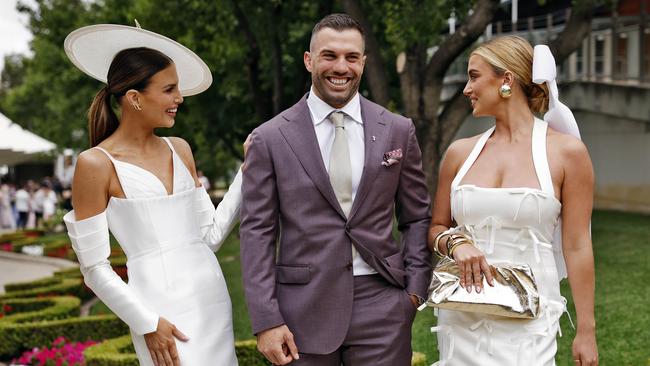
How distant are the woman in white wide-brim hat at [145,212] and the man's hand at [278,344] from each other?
34 centimetres

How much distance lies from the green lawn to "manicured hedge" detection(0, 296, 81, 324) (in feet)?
6.73

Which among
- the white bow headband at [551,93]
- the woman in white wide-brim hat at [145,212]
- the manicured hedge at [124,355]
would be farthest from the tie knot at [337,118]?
the manicured hedge at [124,355]

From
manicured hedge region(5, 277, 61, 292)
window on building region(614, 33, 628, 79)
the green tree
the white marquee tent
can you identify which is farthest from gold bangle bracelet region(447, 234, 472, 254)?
window on building region(614, 33, 628, 79)

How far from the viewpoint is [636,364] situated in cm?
634

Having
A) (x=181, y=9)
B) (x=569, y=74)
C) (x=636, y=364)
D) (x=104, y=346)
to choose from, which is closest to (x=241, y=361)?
(x=104, y=346)

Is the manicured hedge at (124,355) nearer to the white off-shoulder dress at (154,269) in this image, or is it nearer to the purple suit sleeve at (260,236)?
the white off-shoulder dress at (154,269)

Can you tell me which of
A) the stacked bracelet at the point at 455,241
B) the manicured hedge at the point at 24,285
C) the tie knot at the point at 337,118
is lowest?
the manicured hedge at the point at 24,285

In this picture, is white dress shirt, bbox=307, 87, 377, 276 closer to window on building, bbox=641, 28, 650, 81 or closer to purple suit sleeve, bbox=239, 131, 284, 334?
purple suit sleeve, bbox=239, 131, 284, 334

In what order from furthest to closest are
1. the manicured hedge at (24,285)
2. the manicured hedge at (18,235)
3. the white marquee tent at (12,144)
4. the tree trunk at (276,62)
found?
the manicured hedge at (18,235)
the white marquee tent at (12,144)
the tree trunk at (276,62)
the manicured hedge at (24,285)

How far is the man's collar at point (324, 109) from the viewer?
3.62 m

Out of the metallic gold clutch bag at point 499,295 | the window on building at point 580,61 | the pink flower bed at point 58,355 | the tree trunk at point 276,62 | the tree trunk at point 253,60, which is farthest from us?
the window on building at point 580,61

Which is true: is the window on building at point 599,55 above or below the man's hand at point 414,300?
above

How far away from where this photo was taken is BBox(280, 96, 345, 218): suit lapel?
3.48 meters

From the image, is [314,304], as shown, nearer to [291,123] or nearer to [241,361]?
[291,123]
